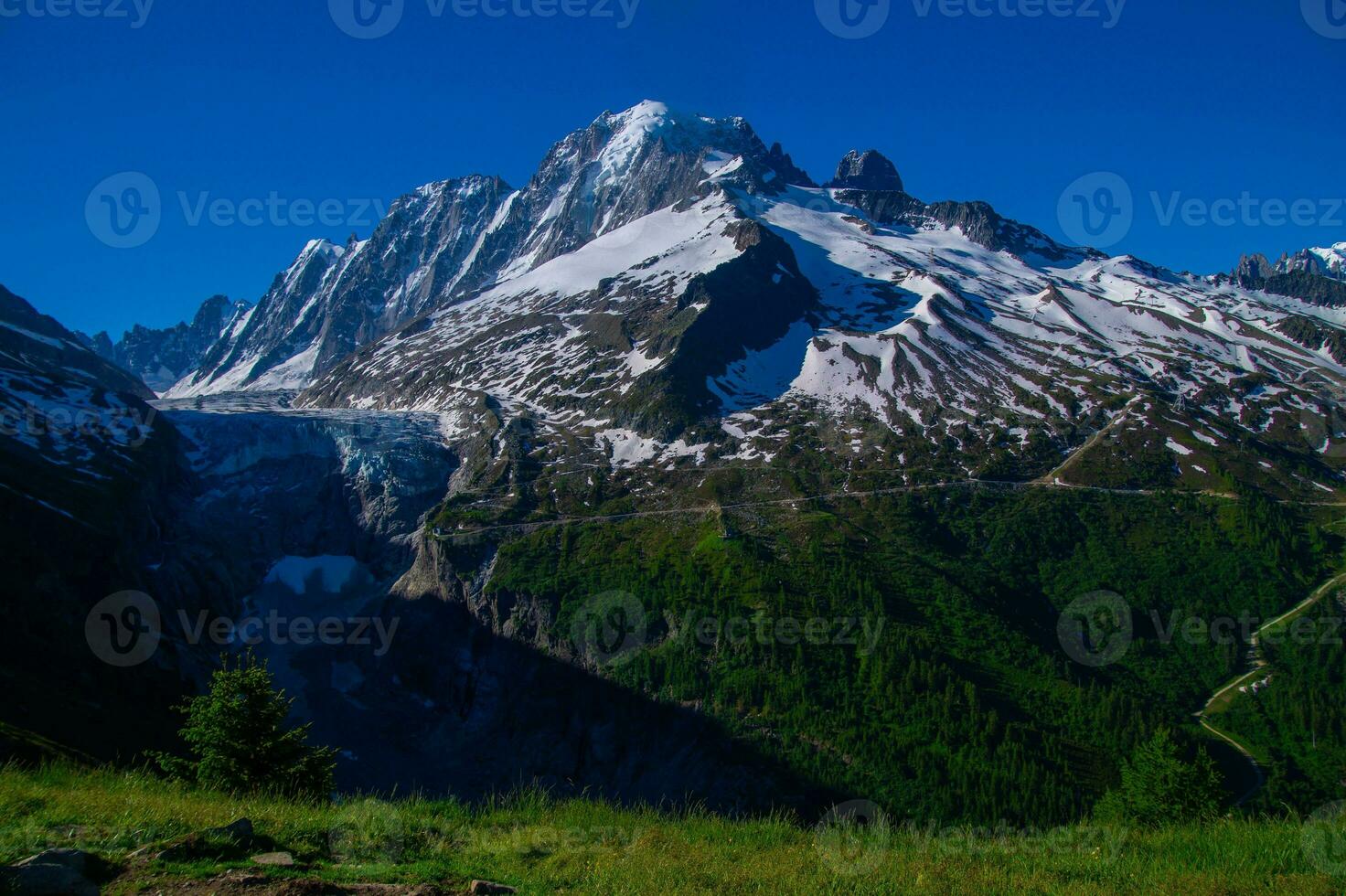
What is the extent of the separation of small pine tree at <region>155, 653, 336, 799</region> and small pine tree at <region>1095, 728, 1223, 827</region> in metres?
34.8

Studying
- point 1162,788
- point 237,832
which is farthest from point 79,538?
point 1162,788

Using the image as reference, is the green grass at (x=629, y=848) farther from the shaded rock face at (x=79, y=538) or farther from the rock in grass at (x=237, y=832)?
the shaded rock face at (x=79, y=538)

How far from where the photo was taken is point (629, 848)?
1436 cm

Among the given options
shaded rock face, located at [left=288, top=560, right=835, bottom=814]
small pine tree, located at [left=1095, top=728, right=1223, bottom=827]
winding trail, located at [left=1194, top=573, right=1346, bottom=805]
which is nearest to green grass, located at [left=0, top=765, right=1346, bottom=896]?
small pine tree, located at [left=1095, top=728, right=1223, bottom=827]

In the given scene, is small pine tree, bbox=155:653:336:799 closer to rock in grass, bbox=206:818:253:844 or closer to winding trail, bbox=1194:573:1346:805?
rock in grass, bbox=206:818:253:844

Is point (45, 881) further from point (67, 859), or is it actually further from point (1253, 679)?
point (1253, 679)

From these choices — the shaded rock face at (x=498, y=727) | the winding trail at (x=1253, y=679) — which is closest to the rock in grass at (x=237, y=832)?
the shaded rock face at (x=498, y=727)

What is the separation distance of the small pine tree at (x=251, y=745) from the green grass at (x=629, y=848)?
409 inches

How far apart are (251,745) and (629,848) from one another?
20.3 metres

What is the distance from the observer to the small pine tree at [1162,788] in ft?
129

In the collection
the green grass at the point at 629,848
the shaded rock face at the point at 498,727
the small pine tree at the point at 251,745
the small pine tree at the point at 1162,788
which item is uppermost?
the green grass at the point at 629,848

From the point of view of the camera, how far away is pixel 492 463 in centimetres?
15738

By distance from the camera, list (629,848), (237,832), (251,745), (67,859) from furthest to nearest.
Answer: (251,745), (629,848), (237,832), (67,859)

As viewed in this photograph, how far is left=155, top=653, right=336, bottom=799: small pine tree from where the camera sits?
2686 cm
